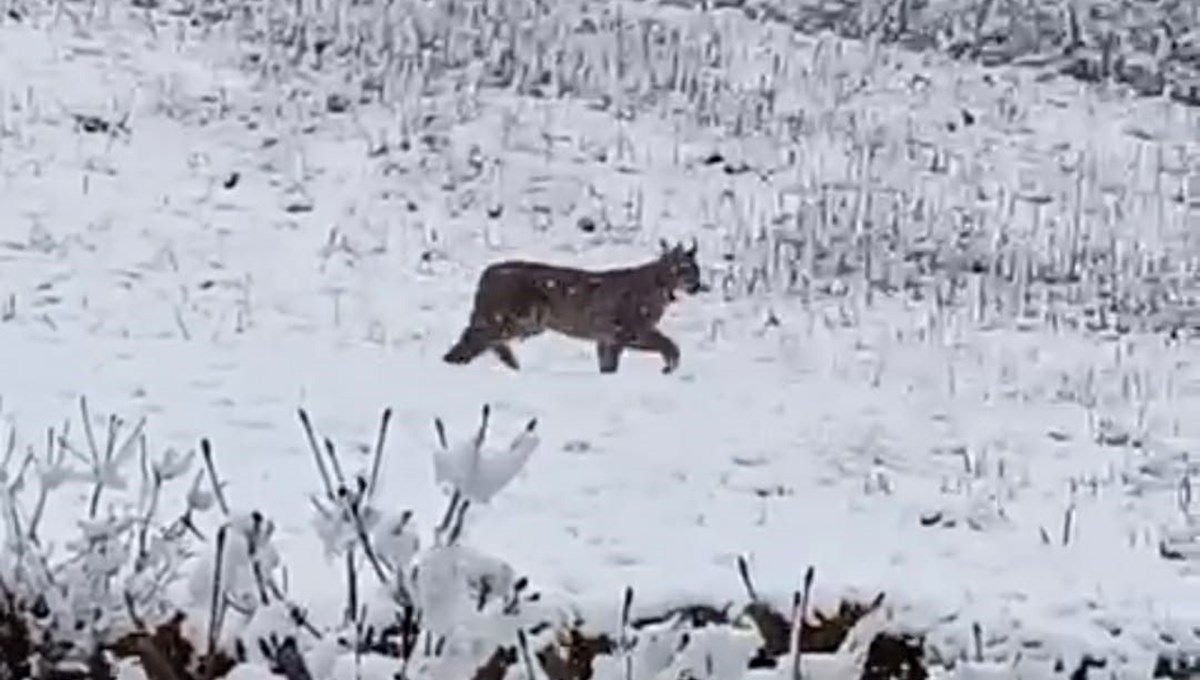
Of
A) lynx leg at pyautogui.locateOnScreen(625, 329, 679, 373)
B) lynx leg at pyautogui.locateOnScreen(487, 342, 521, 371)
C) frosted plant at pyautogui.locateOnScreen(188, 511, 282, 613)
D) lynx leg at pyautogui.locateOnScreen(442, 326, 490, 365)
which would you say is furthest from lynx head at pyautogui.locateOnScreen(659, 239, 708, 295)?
frosted plant at pyautogui.locateOnScreen(188, 511, 282, 613)

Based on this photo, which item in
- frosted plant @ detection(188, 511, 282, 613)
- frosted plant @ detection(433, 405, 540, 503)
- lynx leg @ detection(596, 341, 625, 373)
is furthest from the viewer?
lynx leg @ detection(596, 341, 625, 373)

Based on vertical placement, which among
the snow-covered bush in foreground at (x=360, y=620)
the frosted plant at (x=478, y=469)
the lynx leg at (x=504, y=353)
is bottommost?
the lynx leg at (x=504, y=353)

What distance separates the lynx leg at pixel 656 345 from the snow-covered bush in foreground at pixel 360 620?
6898 millimetres

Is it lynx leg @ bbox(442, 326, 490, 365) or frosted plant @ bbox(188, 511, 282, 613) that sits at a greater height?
frosted plant @ bbox(188, 511, 282, 613)

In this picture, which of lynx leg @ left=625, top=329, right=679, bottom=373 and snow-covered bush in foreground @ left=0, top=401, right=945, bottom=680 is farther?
lynx leg @ left=625, top=329, right=679, bottom=373

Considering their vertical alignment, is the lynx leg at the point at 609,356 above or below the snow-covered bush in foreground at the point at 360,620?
below

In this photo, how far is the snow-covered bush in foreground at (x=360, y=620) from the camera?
2.79 metres

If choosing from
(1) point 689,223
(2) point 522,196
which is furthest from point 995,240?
(2) point 522,196

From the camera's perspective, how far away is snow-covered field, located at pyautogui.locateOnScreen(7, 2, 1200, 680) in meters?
7.52

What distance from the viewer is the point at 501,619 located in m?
2.76

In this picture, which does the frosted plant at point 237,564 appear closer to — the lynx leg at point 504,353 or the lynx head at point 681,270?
the lynx leg at point 504,353

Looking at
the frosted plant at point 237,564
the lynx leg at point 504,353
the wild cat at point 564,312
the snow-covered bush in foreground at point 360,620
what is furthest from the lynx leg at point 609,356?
the frosted plant at point 237,564

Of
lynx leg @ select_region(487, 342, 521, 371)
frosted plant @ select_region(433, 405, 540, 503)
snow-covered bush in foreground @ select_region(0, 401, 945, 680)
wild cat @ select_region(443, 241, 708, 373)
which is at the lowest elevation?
lynx leg @ select_region(487, 342, 521, 371)

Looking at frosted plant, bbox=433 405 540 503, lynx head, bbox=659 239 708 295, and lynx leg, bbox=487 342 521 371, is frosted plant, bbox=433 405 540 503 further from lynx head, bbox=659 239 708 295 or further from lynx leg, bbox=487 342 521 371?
lynx head, bbox=659 239 708 295
